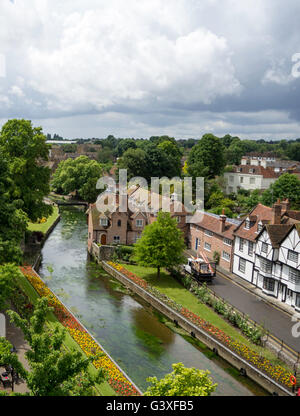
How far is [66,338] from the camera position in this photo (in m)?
27.6

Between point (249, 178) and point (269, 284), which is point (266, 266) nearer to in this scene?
point (269, 284)

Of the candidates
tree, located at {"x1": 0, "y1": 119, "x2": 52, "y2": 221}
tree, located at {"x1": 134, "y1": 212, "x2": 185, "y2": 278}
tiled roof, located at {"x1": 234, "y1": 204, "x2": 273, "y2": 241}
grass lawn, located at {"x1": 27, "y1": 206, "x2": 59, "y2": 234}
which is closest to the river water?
tree, located at {"x1": 134, "y1": 212, "x2": 185, "y2": 278}

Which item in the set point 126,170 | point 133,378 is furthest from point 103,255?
point 126,170

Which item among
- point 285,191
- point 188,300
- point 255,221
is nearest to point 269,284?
point 255,221

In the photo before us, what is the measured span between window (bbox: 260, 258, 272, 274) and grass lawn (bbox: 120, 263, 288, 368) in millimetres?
7637

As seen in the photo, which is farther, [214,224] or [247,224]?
[214,224]

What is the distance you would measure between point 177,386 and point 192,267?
94.3 feet

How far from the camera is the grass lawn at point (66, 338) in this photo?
72.2 feet

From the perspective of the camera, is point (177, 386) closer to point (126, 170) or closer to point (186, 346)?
point (186, 346)

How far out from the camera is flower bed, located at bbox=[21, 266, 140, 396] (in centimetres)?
2244

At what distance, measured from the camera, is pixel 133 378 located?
25906 mm

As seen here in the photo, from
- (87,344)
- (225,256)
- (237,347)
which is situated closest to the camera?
(87,344)

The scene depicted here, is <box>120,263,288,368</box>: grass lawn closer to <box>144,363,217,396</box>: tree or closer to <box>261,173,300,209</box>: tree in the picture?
<box>144,363,217,396</box>: tree

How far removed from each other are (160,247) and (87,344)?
16.9 m
